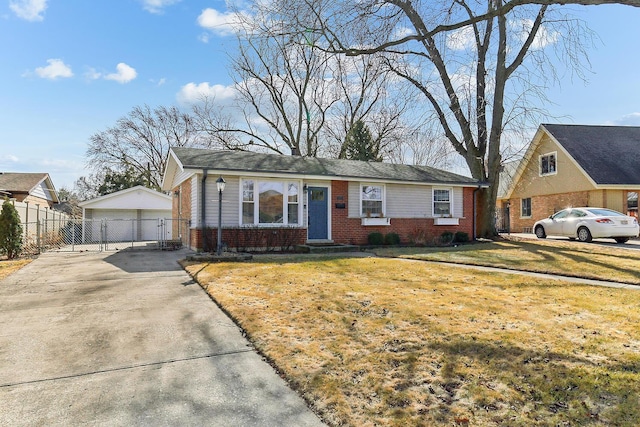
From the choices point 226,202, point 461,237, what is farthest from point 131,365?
point 461,237

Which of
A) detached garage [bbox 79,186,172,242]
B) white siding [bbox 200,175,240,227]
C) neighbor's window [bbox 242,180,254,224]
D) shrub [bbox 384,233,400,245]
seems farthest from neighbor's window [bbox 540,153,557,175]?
detached garage [bbox 79,186,172,242]

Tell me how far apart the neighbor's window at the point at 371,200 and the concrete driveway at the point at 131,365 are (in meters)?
8.78

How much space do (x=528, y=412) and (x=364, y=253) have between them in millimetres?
9586

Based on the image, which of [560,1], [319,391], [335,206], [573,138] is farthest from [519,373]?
[573,138]

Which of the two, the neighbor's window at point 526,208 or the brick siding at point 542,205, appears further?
the neighbor's window at point 526,208

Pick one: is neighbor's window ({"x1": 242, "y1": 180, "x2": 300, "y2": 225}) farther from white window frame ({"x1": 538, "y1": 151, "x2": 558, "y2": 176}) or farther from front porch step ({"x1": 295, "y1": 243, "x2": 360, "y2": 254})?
white window frame ({"x1": 538, "y1": 151, "x2": 558, "y2": 176})

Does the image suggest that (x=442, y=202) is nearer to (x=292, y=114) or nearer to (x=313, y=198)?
(x=313, y=198)

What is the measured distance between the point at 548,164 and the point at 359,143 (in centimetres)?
1218

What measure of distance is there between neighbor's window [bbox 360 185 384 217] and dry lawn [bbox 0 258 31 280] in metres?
10.3

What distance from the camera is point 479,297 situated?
5387mm

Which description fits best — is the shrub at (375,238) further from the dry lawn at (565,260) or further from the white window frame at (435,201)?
the white window frame at (435,201)

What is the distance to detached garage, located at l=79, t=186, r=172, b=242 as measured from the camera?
845 inches

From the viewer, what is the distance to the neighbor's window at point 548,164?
21780mm

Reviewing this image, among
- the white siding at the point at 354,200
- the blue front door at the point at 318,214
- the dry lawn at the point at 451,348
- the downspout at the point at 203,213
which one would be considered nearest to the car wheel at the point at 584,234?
the white siding at the point at 354,200
